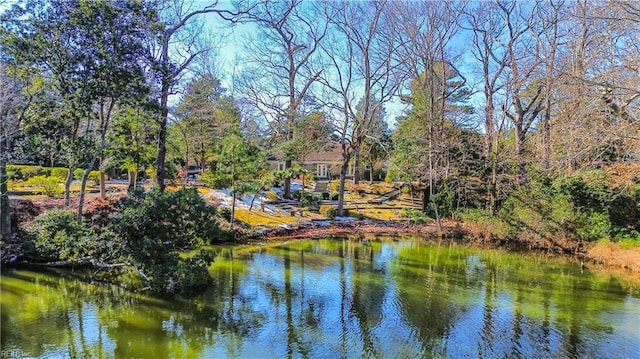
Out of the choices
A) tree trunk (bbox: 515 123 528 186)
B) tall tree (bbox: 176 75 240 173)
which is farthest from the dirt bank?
tall tree (bbox: 176 75 240 173)

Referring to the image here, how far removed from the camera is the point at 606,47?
1105 centimetres

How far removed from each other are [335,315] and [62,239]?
22.5ft

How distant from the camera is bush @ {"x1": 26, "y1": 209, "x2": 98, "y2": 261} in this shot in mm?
9922

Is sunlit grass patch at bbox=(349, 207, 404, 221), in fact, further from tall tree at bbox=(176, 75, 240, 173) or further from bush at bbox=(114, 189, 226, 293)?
bush at bbox=(114, 189, 226, 293)

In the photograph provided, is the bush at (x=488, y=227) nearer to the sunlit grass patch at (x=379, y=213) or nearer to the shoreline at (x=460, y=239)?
the shoreline at (x=460, y=239)

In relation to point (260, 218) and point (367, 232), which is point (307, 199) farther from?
point (367, 232)

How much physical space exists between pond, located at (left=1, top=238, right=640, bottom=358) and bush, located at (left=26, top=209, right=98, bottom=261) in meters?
0.56

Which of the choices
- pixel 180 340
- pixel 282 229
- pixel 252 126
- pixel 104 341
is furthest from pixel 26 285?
pixel 252 126

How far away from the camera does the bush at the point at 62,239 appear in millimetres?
9922

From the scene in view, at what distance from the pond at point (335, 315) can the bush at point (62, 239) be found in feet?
1.83

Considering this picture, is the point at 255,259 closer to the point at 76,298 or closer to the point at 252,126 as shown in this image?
the point at 76,298

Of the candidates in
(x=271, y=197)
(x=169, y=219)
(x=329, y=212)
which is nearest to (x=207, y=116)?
(x=271, y=197)

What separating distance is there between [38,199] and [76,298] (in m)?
9.17

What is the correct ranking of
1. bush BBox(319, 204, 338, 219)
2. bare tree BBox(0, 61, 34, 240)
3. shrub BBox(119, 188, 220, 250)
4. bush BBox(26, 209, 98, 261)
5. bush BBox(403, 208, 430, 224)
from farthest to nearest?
bush BBox(319, 204, 338, 219), bush BBox(403, 208, 430, 224), bare tree BBox(0, 61, 34, 240), bush BBox(26, 209, 98, 261), shrub BBox(119, 188, 220, 250)
